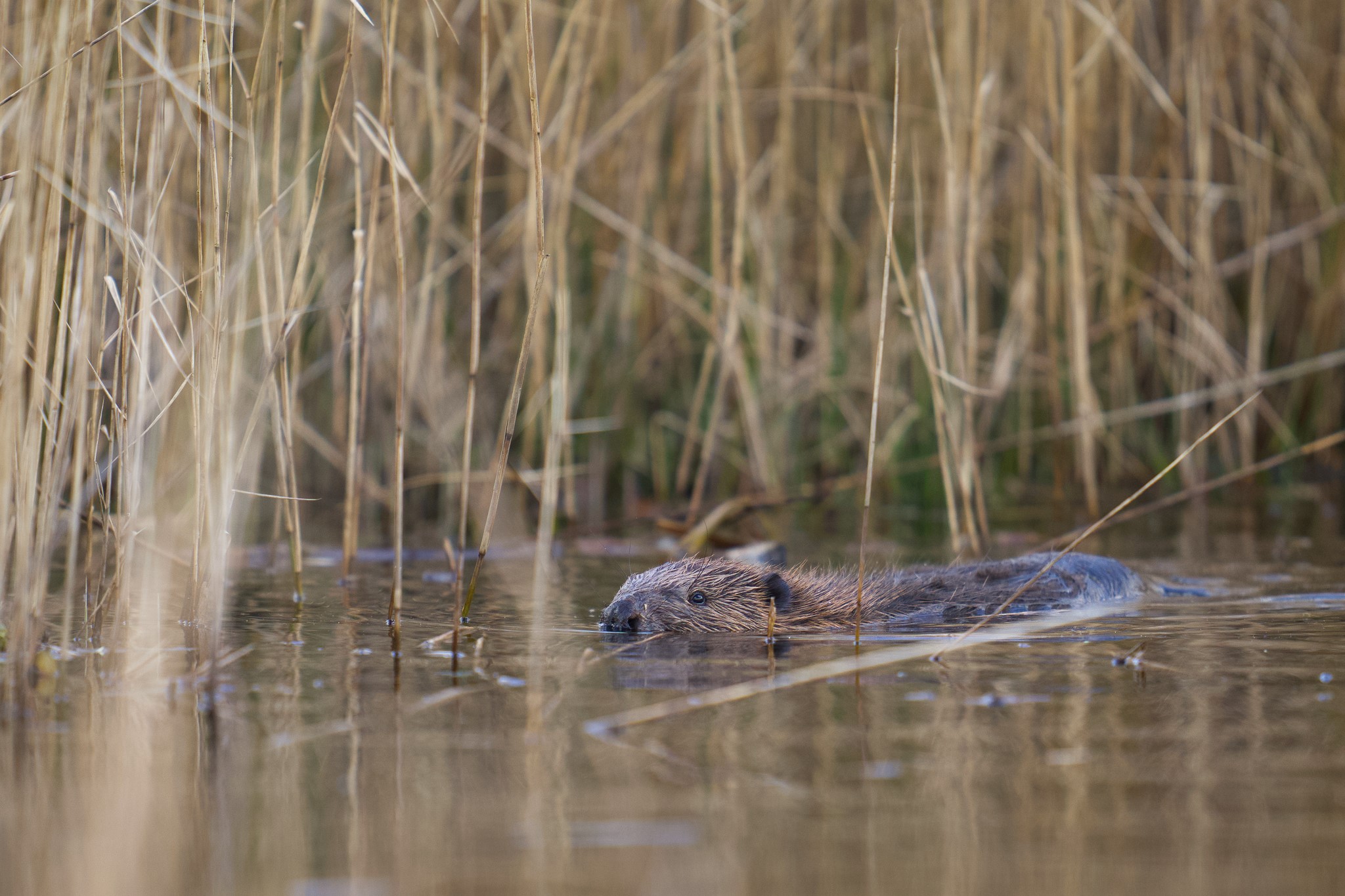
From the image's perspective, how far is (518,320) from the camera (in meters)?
7.07

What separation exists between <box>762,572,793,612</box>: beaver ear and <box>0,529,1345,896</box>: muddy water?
0.51 meters

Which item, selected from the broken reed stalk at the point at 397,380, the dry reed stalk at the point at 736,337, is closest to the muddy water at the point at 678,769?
the broken reed stalk at the point at 397,380

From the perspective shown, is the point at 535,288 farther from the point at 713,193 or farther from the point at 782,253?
the point at 782,253

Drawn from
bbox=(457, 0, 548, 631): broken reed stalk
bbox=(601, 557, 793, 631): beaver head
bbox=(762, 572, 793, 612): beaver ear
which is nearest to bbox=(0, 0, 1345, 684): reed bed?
bbox=(601, 557, 793, 631): beaver head

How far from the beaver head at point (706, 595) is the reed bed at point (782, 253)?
0.62 meters

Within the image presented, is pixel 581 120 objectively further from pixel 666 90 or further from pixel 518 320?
pixel 518 320

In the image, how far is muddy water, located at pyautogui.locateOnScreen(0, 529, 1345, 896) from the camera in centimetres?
200

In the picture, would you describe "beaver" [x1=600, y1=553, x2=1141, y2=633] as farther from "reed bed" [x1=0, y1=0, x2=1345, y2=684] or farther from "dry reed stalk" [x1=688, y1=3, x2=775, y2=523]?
"dry reed stalk" [x1=688, y1=3, x2=775, y2=523]

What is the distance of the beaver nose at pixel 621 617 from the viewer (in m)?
4.20

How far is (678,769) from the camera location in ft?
8.29

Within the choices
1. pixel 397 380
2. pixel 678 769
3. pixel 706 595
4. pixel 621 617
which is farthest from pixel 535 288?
pixel 678 769

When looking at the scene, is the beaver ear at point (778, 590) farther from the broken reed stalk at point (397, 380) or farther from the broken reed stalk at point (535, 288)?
the broken reed stalk at point (397, 380)

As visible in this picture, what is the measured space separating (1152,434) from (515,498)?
3.12 metres

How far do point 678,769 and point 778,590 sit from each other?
2.01 m
